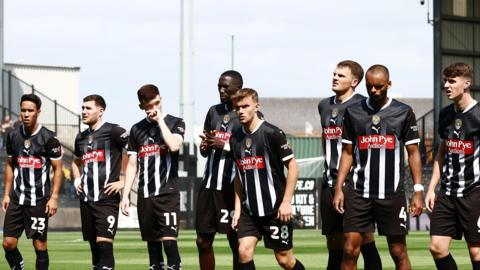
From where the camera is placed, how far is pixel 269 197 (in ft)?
41.0

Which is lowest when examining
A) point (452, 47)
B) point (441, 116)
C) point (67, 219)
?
point (67, 219)

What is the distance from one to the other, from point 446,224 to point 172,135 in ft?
10.0

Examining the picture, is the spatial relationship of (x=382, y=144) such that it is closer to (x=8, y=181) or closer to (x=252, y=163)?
(x=252, y=163)

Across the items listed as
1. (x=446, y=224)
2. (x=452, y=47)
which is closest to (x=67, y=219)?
(x=452, y=47)

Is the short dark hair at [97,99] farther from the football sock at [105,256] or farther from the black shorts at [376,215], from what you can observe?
the black shorts at [376,215]

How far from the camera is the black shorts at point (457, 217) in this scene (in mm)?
12250

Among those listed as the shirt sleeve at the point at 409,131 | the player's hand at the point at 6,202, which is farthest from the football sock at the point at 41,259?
the shirt sleeve at the point at 409,131

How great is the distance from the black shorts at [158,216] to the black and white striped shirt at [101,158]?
54 centimetres

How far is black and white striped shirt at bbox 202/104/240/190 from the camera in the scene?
1399 centimetres

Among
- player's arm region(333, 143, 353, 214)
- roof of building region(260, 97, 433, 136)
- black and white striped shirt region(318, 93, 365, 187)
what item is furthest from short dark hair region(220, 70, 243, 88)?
roof of building region(260, 97, 433, 136)

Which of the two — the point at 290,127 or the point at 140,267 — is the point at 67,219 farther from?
the point at 290,127

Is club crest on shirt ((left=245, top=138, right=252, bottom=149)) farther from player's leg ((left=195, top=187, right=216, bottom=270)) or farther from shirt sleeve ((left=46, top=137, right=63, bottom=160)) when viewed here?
shirt sleeve ((left=46, top=137, right=63, bottom=160))

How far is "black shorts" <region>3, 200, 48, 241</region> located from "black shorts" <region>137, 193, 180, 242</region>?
1448mm

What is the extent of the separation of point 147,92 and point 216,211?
1.44 m
